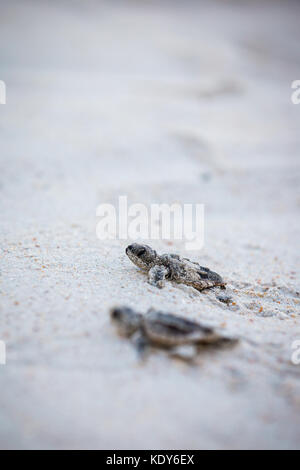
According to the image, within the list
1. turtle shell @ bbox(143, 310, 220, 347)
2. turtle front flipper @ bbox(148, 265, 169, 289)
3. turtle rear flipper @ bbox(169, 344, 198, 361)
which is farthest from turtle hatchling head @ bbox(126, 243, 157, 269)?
turtle rear flipper @ bbox(169, 344, 198, 361)

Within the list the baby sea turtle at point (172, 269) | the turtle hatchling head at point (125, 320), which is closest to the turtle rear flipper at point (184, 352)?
the turtle hatchling head at point (125, 320)

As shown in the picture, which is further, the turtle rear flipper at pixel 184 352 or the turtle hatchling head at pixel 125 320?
the turtle hatchling head at pixel 125 320

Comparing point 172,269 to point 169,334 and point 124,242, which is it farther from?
point 124,242

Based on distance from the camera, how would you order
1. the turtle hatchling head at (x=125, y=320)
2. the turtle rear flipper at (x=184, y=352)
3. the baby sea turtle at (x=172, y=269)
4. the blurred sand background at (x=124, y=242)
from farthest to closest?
1. the baby sea turtle at (x=172, y=269)
2. the turtle hatchling head at (x=125, y=320)
3. the turtle rear flipper at (x=184, y=352)
4. the blurred sand background at (x=124, y=242)

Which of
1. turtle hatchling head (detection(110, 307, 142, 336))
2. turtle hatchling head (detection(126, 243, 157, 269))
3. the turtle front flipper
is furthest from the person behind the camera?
turtle hatchling head (detection(126, 243, 157, 269))

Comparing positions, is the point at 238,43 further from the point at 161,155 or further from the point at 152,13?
the point at 161,155

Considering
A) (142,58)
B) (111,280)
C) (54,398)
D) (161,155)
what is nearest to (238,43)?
(142,58)

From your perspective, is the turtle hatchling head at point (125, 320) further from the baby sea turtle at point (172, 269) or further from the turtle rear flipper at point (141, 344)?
the baby sea turtle at point (172, 269)

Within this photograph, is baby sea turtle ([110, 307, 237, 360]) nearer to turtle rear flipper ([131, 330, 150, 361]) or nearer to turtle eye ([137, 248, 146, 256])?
turtle rear flipper ([131, 330, 150, 361])
